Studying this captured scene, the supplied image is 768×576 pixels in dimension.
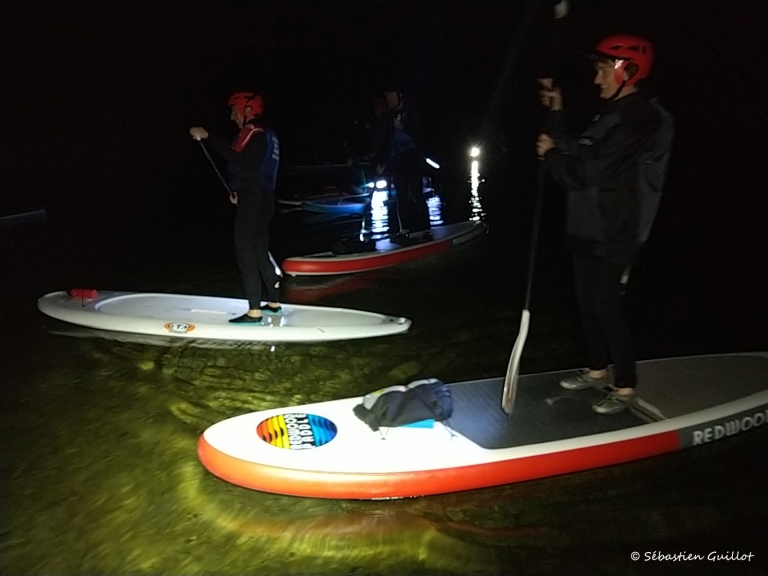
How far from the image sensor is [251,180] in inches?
209

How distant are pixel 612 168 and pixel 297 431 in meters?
2.17

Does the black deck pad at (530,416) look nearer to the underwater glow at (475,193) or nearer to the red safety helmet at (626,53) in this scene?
the red safety helmet at (626,53)

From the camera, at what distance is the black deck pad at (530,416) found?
3572mm

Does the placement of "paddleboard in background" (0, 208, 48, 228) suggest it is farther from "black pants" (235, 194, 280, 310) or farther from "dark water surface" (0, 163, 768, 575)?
"black pants" (235, 194, 280, 310)

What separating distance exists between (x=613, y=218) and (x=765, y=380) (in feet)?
5.67

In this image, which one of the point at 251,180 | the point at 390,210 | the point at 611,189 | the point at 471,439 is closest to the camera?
the point at 611,189

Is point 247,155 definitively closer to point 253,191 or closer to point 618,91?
point 253,191

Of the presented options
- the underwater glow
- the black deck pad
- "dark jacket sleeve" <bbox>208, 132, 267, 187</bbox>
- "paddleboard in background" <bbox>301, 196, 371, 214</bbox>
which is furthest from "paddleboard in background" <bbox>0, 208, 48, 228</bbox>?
the black deck pad

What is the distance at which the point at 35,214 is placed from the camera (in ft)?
46.3

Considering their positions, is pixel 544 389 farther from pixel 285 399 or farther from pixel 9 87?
pixel 9 87

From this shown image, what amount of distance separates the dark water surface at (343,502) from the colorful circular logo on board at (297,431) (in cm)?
30

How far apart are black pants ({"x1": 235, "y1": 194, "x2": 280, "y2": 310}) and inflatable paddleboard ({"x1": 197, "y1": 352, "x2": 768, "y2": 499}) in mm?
2085

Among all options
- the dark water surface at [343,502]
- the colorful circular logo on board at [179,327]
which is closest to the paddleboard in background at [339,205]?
the dark water surface at [343,502]

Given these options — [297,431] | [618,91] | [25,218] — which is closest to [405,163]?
[618,91]
